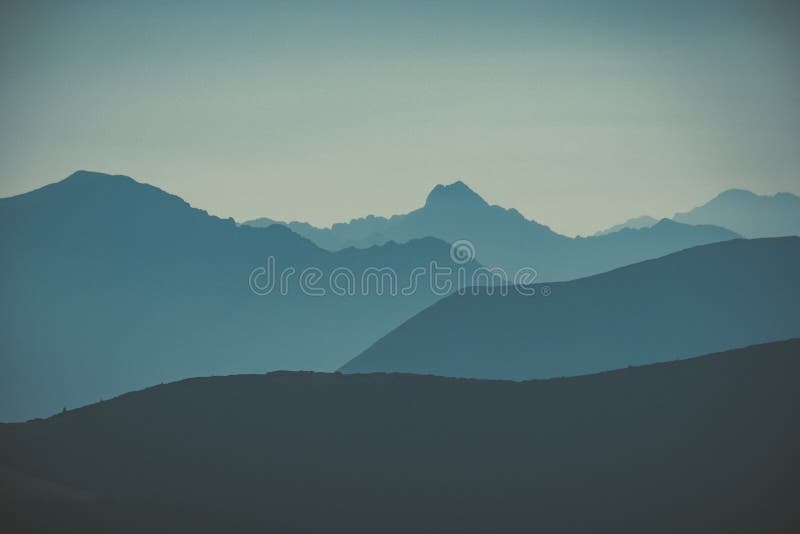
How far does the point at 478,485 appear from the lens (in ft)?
217

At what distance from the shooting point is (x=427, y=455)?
232 feet

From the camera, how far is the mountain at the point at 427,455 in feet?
198

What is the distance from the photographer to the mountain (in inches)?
2379

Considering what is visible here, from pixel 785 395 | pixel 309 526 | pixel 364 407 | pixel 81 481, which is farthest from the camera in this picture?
pixel 364 407

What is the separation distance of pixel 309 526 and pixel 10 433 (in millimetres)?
28190

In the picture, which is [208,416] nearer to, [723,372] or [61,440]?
[61,440]

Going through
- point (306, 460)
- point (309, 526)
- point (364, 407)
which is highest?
point (364, 407)

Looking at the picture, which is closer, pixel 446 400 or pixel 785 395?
pixel 785 395

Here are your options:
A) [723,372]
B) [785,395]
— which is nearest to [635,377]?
[723,372]

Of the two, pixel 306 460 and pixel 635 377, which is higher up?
pixel 635 377

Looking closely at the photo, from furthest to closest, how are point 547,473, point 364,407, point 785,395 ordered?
1. point 364,407
2. point 785,395
3. point 547,473

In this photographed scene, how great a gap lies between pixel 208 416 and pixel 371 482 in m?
18.8

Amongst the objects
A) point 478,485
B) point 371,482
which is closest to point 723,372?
point 478,485

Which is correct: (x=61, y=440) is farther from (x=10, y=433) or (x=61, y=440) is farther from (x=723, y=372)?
(x=723, y=372)
